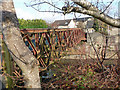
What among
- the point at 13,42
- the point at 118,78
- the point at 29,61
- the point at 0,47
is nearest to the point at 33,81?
the point at 29,61

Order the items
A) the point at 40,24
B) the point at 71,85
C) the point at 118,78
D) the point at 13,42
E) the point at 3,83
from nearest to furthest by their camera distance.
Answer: the point at 13,42 → the point at 3,83 → the point at 118,78 → the point at 71,85 → the point at 40,24

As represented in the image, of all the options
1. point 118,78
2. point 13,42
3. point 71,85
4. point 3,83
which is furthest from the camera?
point 71,85

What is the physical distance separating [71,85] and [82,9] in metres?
3.40

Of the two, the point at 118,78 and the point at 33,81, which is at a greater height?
the point at 33,81

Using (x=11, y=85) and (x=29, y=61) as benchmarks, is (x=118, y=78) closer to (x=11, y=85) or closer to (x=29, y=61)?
(x=29, y=61)

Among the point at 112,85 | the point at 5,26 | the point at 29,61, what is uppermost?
the point at 5,26

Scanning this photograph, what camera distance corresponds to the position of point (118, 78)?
403 cm

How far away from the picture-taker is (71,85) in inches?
198

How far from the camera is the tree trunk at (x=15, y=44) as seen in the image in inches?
95.0

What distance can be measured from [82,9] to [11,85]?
114 inches

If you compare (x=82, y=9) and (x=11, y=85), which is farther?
(x=11, y=85)

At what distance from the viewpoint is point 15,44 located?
2.41 meters

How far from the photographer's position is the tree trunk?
7.91 feet

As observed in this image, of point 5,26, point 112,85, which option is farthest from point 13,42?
point 112,85
